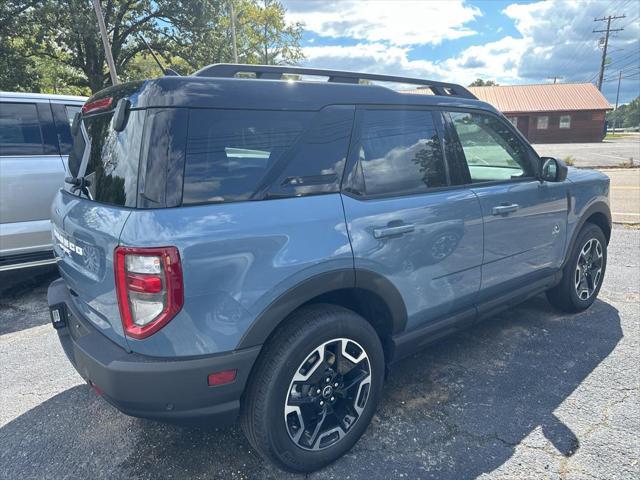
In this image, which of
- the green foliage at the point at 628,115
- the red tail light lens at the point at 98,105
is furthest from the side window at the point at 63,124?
the green foliage at the point at 628,115

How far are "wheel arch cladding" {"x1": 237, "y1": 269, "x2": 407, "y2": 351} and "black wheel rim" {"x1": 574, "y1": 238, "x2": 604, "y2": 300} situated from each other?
2284 millimetres

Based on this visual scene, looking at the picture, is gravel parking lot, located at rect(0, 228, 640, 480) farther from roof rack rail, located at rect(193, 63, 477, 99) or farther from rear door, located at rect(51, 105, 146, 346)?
roof rack rail, located at rect(193, 63, 477, 99)

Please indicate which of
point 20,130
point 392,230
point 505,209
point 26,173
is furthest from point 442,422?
point 20,130

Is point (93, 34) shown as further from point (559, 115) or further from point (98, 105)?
point (559, 115)

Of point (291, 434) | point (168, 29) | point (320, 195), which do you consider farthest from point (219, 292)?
point (168, 29)

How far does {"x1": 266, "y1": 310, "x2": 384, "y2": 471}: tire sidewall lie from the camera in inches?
78.3

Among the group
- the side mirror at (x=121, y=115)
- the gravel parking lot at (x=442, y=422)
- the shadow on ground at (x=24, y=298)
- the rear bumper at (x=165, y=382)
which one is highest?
the side mirror at (x=121, y=115)

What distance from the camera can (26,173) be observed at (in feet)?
13.9

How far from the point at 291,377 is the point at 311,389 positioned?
21 cm

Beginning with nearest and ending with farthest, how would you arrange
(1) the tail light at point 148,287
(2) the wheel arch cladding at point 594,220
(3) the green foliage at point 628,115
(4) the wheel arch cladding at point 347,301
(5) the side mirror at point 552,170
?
(1) the tail light at point 148,287 < (4) the wheel arch cladding at point 347,301 < (5) the side mirror at point 552,170 < (2) the wheel arch cladding at point 594,220 < (3) the green foliage at point 628,115

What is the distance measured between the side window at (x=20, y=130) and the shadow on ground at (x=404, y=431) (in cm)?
264

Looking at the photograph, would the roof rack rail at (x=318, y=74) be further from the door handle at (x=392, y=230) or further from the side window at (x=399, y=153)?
the door handle at (x=392, y=230)

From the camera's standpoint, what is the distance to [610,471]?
2166 millimetres

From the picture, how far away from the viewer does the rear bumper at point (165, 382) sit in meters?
1.78
